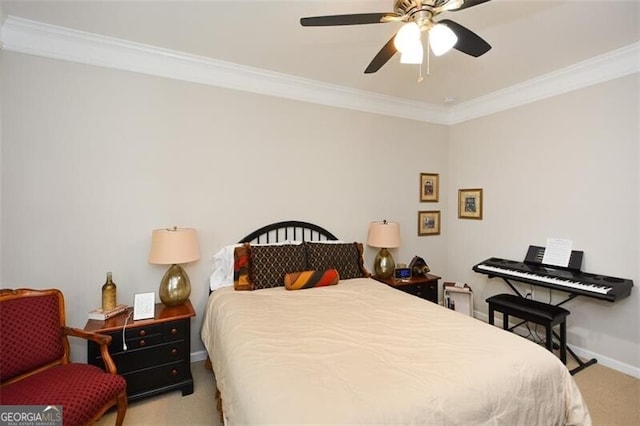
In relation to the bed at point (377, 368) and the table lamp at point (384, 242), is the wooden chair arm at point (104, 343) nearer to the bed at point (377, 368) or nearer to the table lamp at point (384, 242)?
the bed at point (377, 368)

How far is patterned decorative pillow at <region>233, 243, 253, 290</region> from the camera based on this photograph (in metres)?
2.65

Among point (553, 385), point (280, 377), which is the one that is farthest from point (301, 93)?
point (553, 385)

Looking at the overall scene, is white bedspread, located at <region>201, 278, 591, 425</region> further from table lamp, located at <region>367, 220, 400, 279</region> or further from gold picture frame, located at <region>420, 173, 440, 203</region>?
gold picture frame, located at <region>420, 173, 440, 203</region>

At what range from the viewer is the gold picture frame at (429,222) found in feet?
13.3

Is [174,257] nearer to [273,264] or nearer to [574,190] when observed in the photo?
[273,264]

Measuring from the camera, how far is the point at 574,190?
2.98 meters

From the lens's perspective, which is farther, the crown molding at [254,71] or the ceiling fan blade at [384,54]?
the crown molding at [254,71]

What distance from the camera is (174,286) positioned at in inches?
97.2

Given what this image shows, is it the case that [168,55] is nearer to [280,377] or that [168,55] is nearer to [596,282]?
[280,377]

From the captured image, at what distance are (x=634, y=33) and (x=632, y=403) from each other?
9.24 feet

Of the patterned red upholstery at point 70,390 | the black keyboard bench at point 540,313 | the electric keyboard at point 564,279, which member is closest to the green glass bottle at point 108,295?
the patterned red upholstery at point 70,390

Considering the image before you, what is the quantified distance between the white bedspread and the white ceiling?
2074mm

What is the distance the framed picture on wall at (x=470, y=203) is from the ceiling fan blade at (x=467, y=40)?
2396mm

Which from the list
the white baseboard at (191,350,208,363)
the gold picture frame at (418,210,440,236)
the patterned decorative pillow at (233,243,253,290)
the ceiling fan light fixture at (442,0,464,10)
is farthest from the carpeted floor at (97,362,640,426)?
the ceiling fan light fixture at (442,0,464,10)
